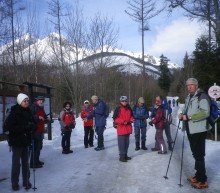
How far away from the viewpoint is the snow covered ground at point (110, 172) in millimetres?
6547

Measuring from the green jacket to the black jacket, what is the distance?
3.50 m

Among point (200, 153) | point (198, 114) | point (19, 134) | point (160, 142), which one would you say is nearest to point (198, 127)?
point (198, 114)

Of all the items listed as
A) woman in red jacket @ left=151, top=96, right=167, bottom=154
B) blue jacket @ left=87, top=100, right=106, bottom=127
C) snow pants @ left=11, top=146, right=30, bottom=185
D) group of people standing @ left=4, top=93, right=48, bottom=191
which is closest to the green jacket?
group of people standing @ left=4, top=93, right=48, bottom=191

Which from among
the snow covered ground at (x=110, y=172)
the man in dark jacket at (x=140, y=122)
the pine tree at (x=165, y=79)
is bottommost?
the snow covered ground at (x=110, y=172)

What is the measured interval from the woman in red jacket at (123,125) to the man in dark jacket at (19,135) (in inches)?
143

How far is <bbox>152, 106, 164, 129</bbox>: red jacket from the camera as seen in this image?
36.0 feet

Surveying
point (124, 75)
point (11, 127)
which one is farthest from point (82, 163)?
point (124, 75)

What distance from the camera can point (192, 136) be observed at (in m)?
6.62

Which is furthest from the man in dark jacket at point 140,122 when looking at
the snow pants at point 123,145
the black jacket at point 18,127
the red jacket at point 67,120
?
the black jacket at point 18,127

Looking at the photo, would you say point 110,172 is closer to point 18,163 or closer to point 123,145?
point 123,145

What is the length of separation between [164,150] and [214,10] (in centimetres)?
1496

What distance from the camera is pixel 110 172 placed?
8000 mm

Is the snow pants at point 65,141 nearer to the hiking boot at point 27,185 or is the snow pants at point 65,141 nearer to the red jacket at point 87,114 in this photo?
the red jacket at point 87,114

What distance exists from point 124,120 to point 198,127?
364 cm
